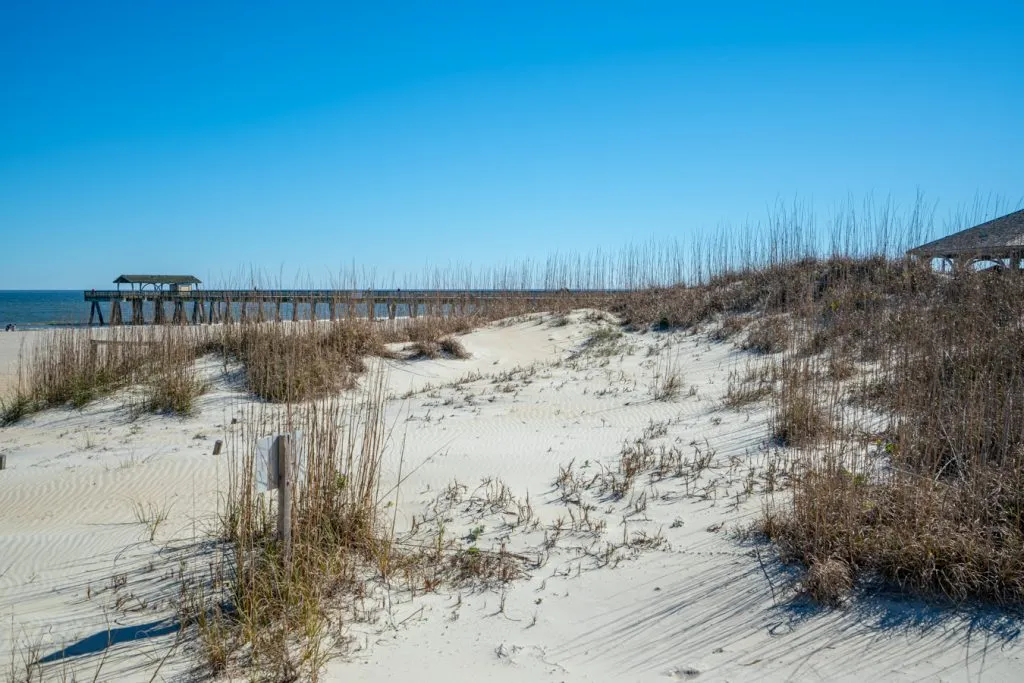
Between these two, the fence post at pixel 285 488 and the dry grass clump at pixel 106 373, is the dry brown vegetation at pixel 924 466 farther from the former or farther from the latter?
the dry grass clump at pixel 106 373

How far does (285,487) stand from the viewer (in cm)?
363

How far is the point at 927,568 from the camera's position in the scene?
3498 mm

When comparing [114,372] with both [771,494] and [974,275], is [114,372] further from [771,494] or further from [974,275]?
[974,275]

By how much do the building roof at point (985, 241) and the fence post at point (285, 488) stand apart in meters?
8.96

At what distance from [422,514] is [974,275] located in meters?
7.70

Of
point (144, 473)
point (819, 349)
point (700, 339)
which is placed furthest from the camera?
point (700, 339)

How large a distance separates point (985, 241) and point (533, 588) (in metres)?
9.35

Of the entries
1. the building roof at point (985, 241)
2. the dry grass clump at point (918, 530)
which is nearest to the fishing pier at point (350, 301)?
the building roof at point (985, 241)

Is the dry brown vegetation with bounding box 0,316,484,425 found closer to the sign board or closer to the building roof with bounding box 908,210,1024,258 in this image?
the sign board

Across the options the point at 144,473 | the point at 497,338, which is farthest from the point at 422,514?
the point at 497,338

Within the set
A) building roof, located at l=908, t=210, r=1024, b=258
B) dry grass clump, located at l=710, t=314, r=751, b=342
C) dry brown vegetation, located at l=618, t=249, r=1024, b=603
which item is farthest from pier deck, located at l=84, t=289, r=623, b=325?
dry brown vegetation, located at l=618, t=249, r=1024, b=603

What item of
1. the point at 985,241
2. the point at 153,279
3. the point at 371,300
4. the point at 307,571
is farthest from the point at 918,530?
the point at 153,279

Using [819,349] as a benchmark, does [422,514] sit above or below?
below

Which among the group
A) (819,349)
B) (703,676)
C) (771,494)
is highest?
(819,349)
